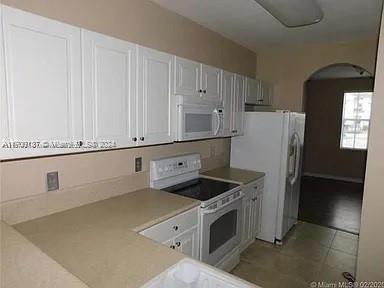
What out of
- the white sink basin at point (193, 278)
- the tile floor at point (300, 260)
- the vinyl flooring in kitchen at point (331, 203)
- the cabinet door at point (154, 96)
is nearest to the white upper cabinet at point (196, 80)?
the cabinet door at point (154, 96)

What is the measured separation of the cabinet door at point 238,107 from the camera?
3160 millimetres

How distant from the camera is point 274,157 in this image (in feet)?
10.7

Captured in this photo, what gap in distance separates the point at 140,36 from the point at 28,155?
1429 millimetres

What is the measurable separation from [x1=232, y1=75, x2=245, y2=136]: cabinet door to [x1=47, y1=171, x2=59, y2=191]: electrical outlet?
2.00 m

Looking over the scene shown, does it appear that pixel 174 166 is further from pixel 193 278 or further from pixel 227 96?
pixel 193 278

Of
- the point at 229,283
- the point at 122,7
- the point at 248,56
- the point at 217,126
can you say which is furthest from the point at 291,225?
the point at 122,7

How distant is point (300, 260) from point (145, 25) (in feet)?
9.48

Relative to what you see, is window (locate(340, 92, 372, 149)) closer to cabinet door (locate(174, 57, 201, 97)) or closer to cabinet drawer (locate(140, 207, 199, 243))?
cabinet door (locate(174, 57, 201, 97))

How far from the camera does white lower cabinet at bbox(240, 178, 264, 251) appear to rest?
2.99 metres

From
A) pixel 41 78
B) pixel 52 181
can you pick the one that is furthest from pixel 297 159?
pixel 41 78

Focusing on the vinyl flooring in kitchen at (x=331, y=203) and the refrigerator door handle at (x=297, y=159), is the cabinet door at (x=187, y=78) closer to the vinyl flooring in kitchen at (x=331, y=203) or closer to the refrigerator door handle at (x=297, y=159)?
the refrigerator door handle at (x=297, y=159)

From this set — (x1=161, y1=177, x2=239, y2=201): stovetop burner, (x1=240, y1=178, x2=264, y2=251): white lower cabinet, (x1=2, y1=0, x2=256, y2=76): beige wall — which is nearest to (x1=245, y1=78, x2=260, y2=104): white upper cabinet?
(x1=2, y1=0, x2=256, y2=76): beige wall

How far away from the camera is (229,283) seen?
1.05 m

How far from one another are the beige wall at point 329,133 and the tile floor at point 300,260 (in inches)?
140
